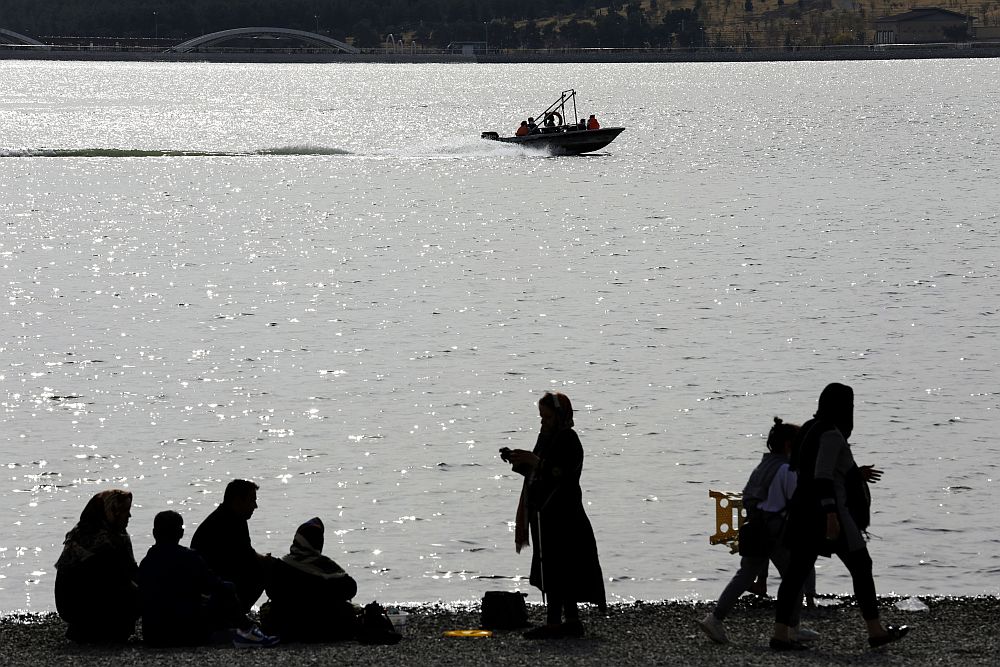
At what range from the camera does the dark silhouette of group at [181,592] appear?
408 inches

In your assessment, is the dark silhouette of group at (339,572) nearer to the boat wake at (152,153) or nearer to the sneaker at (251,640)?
the sneaker at (251,640)

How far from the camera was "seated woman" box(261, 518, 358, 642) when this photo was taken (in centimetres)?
1056

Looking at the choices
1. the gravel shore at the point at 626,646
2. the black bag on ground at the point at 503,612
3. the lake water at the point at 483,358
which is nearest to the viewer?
the gravel shore at the point at 626,646

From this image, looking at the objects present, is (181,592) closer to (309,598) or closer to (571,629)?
(309,598)

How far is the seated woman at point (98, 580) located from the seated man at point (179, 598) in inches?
7.5

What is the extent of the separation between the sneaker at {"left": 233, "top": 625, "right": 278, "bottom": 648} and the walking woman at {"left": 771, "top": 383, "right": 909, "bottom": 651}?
131 inches

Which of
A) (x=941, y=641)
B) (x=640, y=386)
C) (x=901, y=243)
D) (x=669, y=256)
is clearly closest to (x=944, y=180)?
(x=901, y=243)

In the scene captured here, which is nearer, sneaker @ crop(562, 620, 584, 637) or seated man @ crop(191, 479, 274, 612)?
sneaker @ crop(562, 620, 584, 637)

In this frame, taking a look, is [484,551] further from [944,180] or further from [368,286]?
[944,180]

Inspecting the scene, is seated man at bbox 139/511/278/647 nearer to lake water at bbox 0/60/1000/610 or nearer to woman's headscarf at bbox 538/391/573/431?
woman's headscarf at bbox 538/391/573/431

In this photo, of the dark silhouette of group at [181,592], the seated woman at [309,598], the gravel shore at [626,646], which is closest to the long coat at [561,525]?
the gravel shore at [626,646]

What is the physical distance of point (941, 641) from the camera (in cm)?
1052

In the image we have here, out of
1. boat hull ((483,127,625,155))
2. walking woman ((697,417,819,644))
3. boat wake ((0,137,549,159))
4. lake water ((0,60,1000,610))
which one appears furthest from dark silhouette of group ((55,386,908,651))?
boat wake ((0,137,549,159))

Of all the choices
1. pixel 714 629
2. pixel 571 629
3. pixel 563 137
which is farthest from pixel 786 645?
pixel 563 137
